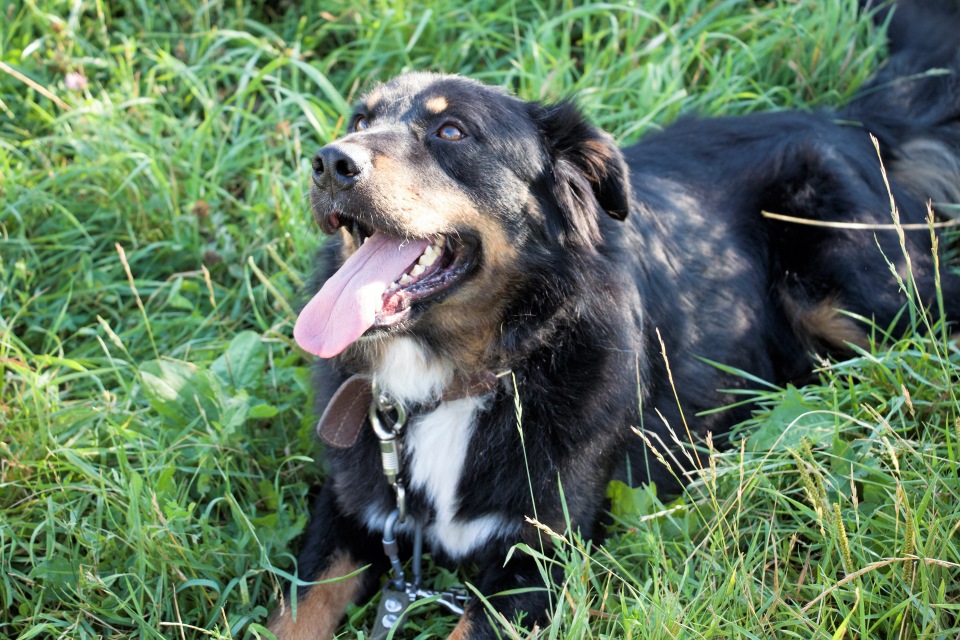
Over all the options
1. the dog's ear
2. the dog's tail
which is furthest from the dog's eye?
the dog's tail

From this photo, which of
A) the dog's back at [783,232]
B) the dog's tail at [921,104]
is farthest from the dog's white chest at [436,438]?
the dog's tail at [921,104]

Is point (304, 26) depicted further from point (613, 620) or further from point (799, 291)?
point (613, 620)

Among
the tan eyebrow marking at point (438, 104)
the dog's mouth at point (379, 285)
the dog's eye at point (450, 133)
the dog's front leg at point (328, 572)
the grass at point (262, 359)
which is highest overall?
the tan eyebrow marking at point (438, 104)

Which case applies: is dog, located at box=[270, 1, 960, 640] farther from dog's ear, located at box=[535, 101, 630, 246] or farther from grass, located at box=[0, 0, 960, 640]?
grass, located at box=[0, 0, 960, 640]

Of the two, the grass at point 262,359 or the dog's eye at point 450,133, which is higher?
the dog's eye at point 450,133

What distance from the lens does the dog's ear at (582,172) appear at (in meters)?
2.81

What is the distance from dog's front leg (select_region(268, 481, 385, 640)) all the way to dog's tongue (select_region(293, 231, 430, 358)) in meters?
0.63

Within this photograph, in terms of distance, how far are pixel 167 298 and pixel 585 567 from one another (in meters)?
2.46

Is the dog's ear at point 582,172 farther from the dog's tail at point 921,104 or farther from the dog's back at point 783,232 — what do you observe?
the dog's tail at point 921,104

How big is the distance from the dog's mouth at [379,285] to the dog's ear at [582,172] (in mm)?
354

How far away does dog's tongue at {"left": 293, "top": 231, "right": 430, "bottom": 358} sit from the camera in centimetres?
255

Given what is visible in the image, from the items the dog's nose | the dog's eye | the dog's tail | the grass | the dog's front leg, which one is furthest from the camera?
the dog's tail

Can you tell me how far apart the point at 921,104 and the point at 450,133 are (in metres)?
2.37

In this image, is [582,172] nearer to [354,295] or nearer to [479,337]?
[479,337]
